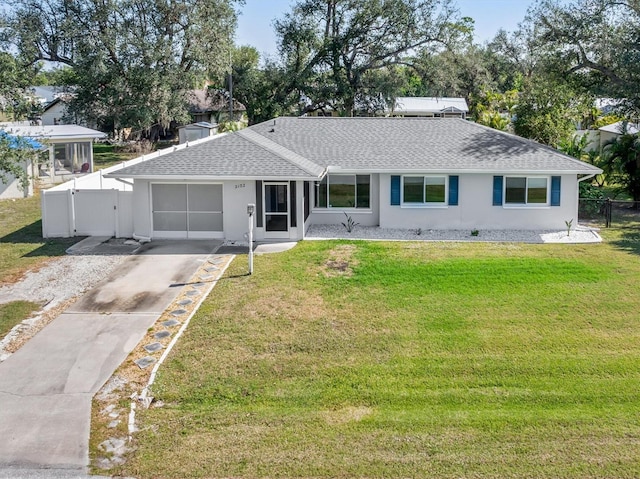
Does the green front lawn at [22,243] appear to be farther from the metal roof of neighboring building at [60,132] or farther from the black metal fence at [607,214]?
the black metal fence at [607,214]

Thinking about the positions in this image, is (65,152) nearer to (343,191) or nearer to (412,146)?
(343,191)

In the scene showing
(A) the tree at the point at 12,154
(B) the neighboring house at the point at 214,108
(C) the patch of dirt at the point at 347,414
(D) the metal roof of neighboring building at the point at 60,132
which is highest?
(B) the neighboring house at the point at 214,108

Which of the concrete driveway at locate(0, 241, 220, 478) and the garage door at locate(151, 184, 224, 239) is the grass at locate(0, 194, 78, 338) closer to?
the concrete driveway at locate(0, 241, 220, 478)

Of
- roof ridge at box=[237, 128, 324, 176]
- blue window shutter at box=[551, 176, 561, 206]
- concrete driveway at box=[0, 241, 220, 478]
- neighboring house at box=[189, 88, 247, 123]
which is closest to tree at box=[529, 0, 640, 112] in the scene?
blue window shutter at box=[551, 176, 561, 206]

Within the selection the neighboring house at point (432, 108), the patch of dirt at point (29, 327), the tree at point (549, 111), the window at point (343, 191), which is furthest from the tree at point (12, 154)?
the neighboring house at point (432, 108)

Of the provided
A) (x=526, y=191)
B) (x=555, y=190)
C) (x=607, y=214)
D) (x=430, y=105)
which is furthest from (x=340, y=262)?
(x=430, y=105)

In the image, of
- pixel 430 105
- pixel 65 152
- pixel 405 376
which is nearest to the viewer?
pixel 405 376
